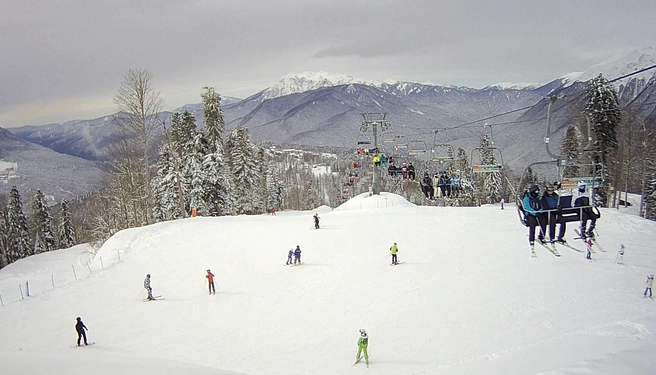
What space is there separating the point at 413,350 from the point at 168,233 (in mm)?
22115

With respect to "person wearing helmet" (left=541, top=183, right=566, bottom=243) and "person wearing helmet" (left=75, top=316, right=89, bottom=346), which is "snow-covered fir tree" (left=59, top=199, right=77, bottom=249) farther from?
"person wearing helmet" (left=541, top=183, right=566, bottom=243)

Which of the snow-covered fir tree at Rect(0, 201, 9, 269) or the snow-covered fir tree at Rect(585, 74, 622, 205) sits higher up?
the snow-covered fir tree at Rect(585, 74, 622, 205)

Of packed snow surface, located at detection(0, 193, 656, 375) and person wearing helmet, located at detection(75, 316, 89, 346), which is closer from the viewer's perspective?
packed snow surface, located at detection(0, 193, 656, 375)

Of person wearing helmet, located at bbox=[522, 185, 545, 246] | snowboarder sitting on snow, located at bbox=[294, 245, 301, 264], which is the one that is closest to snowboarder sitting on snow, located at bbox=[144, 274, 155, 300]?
snowboarder sitting on snow, located at bbox=[294, 245, 301, 264]

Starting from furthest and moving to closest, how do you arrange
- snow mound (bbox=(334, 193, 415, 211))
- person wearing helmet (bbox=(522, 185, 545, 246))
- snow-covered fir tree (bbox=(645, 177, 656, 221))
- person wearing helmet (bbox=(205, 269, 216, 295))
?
snow-covered fir tree (bbox=(645, 177, 656, 221)), snow mound (bbox=(334, 193, 415, 211)), person wearing helmet (bbox=(205, 269, 216, 295)), person wearing helmet (bbox=(522, 185, 545, 246))

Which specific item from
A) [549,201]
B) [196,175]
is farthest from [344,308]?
[196,175]

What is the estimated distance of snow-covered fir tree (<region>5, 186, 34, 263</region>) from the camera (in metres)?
50.2

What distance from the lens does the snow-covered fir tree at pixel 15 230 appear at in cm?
5016

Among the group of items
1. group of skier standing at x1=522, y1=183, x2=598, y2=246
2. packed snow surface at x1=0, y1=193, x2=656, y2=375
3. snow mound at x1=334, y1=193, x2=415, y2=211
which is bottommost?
packed snow surface at x1=0, y1=193, x2=656, y2=375

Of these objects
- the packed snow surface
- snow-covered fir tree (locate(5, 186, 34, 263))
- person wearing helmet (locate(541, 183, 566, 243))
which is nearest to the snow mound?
the packed snow surface

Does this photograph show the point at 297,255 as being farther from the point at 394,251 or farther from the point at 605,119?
the point at 605,119

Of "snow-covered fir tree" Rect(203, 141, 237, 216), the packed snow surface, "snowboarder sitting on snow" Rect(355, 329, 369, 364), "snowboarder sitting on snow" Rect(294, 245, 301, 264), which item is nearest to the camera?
"snowboarder sitting on snow" Rect(355, 329, 369, 364)

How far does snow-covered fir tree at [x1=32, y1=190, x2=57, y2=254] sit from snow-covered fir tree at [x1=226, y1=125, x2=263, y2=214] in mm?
28491

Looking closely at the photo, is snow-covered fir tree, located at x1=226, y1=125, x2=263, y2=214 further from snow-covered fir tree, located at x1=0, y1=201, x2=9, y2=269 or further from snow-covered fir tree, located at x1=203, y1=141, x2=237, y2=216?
snow-covered fir tree, located at x1=0, y1=201, x2=9, y2=269
